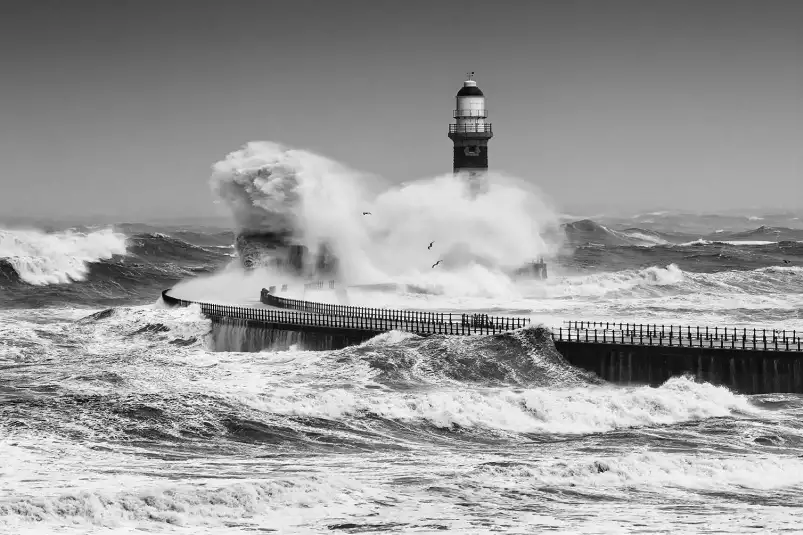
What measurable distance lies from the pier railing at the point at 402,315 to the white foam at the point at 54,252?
36.6 metres

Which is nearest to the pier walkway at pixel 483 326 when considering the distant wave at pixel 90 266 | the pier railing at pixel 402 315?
the pier railing at pixel 402 315

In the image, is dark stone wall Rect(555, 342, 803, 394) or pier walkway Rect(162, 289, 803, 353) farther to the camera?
pier walkway Rect(162, 289, 803, 353)

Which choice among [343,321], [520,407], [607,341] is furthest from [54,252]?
[520,407]

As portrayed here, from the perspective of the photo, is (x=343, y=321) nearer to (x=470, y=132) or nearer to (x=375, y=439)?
→ (x=375, y=439)

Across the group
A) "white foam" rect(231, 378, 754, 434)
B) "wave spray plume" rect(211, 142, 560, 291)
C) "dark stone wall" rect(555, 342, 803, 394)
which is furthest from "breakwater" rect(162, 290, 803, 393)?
"wave spray plume" rect(211, 142, 560, 291)

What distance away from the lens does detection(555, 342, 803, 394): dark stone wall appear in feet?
117

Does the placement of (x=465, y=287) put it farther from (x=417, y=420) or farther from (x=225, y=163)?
(x=417, y=420)

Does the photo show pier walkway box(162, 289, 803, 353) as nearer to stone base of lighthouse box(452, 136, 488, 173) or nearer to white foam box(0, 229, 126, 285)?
stone base of lighthouse box(452, 136, 488, 173)

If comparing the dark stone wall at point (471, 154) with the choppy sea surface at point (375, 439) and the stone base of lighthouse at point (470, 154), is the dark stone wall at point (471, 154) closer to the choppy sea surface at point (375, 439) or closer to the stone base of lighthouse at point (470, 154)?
the stone base of lighthouse at point (470, 154)

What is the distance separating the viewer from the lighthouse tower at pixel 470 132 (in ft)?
218

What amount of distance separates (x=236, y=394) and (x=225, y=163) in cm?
3707

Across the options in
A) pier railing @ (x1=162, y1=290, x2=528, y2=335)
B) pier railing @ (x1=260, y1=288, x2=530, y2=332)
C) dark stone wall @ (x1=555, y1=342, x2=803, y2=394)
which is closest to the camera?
dark stone wall @ (x1=555, y1=342, x2=803, y2=394)

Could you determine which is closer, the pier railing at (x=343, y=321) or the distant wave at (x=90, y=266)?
the pier railing at (x=343, y=321)

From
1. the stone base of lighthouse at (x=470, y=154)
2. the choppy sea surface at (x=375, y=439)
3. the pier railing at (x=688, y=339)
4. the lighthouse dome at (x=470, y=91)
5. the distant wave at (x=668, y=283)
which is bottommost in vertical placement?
the choppy sea surface at (x=375, y=439)
